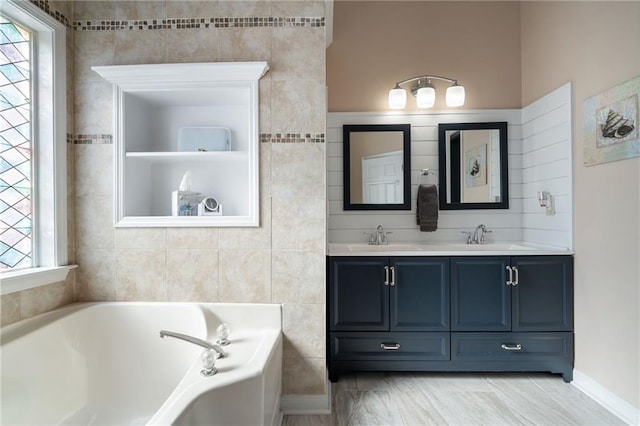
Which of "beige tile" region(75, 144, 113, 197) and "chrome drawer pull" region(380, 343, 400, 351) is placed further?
"chrome drawer pull" region(380, 343, 400, 351)

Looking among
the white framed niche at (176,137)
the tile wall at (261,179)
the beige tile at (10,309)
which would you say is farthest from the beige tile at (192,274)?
the beige tile at (10,309)

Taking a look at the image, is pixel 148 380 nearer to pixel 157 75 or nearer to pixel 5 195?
pixel 5 195

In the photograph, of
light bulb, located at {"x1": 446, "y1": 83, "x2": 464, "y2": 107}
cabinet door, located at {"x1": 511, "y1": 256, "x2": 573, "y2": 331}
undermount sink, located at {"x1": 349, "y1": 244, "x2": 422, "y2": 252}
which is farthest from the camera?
light bulb, located at {"x1": 446, "y1": 83, "x2": 464, "y2": 107}

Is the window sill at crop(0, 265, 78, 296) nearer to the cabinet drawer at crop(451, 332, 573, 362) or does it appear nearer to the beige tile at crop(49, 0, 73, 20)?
the beige tile at crop(49, 0, 73, 20)

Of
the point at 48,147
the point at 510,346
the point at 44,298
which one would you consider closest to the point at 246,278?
the point at 44,298

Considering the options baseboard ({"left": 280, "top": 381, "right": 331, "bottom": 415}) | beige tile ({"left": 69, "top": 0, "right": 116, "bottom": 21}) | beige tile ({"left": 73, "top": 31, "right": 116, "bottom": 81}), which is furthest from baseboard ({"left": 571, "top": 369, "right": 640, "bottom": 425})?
beige tile ({"left": 69, "top": 0, "right": 116, "bottom": 21})

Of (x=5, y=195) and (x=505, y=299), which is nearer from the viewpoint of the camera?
(x=5, y=195)

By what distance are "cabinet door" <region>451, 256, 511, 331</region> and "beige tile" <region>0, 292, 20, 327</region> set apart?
243 cm

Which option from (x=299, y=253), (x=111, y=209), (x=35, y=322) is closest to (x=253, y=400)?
(x=299, y=253)

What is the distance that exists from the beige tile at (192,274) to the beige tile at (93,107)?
0.85 metres

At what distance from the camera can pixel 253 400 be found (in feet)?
4.18

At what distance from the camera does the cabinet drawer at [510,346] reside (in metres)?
2.12

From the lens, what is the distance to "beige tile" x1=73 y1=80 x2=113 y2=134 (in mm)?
1894

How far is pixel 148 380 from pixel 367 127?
2.27 meters
